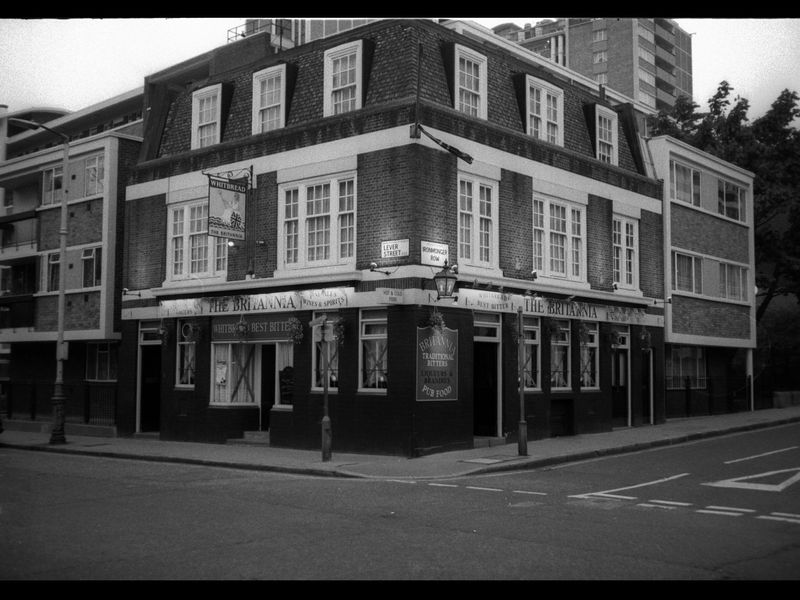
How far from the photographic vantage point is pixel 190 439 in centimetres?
2484

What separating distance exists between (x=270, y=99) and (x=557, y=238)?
9.19 metres

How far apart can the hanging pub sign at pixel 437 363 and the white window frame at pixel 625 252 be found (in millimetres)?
8829

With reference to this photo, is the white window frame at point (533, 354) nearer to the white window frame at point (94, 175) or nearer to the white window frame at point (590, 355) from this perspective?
the white window frame at point (590, 355)

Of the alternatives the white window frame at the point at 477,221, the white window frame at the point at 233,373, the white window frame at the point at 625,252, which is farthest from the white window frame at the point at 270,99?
the white window frame at the point at 625,252

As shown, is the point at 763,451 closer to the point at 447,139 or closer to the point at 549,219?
the point at 549,219

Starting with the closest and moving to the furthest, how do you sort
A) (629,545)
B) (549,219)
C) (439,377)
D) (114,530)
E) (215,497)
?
(629,545) → (114,530) → (215,497) → (439,377) → (549,219)

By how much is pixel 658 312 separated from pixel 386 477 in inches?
621

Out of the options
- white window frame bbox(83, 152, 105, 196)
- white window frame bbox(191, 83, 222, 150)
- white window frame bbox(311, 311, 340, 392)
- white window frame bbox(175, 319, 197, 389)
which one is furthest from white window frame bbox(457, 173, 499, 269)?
white window frame bbox(83, 152, 105, 196)

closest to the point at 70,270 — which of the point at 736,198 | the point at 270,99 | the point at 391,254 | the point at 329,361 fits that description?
the point at 270,99

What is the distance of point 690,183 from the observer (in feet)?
104

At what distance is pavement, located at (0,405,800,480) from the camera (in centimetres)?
1758

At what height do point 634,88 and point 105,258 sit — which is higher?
point 634,88

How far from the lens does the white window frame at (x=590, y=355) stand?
25281mm
